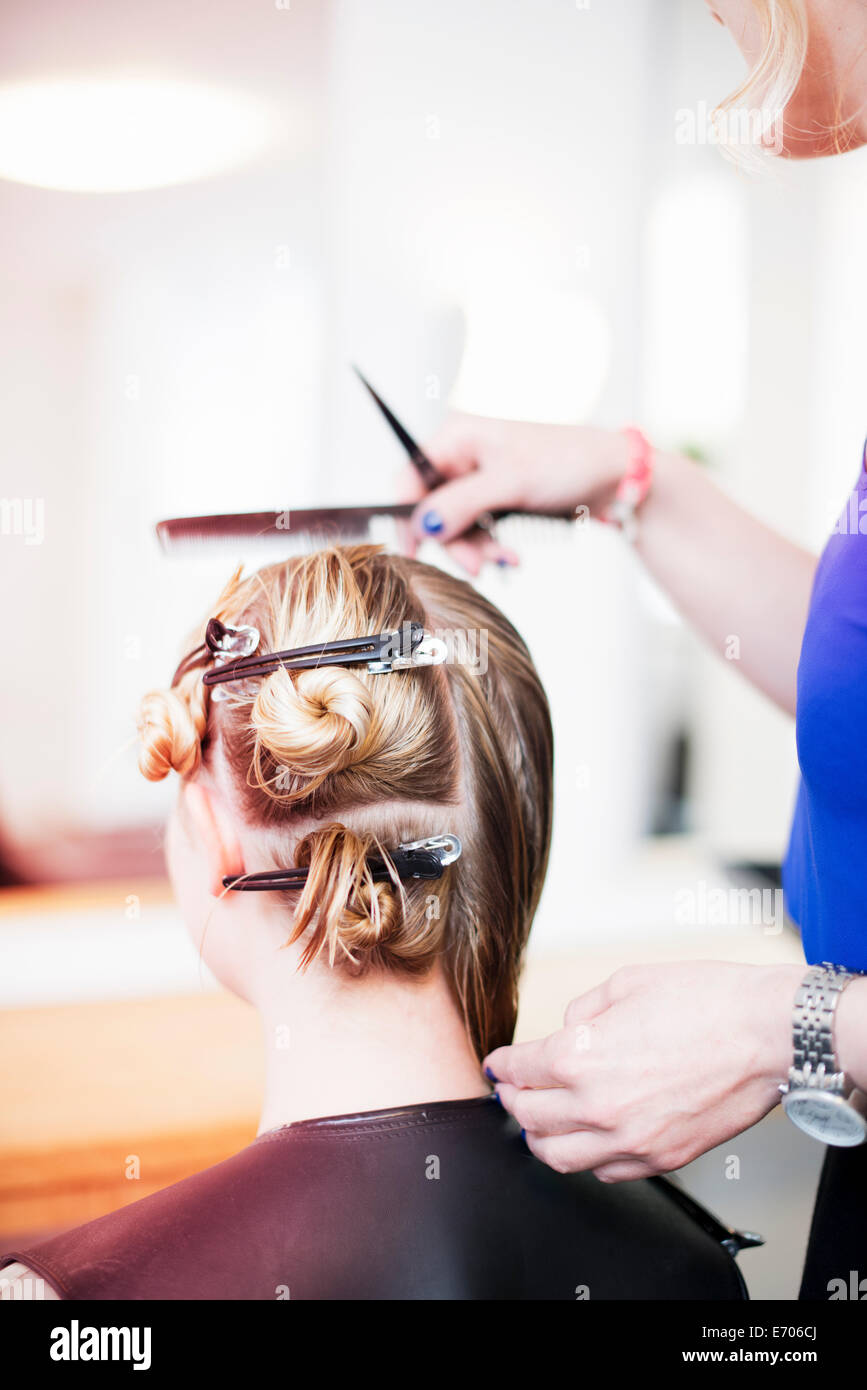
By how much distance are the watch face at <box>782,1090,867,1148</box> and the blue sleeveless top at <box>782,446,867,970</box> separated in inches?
5.0

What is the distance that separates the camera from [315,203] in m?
2.37

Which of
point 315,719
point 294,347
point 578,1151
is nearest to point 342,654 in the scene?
point 315,719

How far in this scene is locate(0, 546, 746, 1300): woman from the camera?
77 cm

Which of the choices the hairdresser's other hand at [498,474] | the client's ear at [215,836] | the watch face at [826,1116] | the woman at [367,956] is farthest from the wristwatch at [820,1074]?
the hairdresser's other hand at [498,474]

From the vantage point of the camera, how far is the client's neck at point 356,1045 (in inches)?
33.4

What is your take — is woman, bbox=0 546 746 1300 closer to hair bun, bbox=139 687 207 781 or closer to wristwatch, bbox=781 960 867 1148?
hair bun, bbox=139 687 207 781

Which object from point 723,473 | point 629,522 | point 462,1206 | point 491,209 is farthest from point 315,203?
point 462,1206

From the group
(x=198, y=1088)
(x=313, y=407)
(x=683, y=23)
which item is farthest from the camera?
(x=683, y=23)

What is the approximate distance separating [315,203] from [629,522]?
62.2 inches

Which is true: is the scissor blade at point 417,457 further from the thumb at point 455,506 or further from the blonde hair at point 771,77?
the blonde hair at point 771,77

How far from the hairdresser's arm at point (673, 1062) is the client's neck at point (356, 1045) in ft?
0.57

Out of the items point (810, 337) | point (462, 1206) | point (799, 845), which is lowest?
point (462, 1206)
